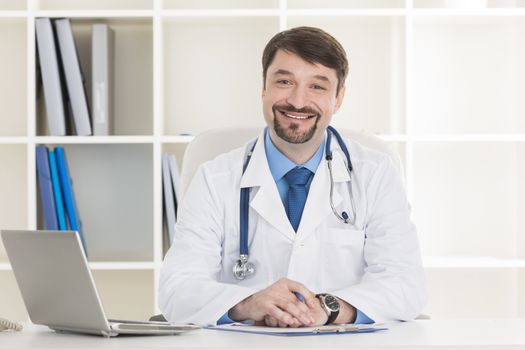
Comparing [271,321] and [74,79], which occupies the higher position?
[74,79]

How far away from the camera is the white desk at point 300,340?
121 cm

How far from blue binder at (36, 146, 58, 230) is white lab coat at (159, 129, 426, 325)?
1.08 m

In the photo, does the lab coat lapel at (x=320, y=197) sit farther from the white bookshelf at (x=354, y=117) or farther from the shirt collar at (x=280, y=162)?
the white bookshelf at (x=354, y=117)

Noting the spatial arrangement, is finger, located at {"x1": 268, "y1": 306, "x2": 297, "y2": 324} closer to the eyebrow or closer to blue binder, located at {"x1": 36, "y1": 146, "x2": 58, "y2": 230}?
the eyebrow

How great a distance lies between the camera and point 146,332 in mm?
1347

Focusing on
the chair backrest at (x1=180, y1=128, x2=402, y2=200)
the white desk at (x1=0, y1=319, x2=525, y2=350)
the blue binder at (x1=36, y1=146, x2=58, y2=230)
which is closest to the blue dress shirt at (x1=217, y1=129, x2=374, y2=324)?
the chair backrest at (x1=180, y1=128, x2=402, y2=200)

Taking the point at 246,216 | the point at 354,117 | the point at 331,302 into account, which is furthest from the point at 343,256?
the point at 354,117

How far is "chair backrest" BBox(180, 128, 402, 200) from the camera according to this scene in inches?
89.1

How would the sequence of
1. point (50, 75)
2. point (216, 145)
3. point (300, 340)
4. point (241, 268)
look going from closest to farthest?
point (300, 340)
point (241, 268)
point (216, 145)
point (50, 75)

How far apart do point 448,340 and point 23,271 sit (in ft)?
2.31

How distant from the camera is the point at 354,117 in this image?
10.9 feet

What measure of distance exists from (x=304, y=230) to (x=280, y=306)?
40 cm

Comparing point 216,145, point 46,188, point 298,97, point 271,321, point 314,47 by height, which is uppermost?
point 314,47

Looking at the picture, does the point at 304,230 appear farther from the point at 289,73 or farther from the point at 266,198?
the point at 289,73
